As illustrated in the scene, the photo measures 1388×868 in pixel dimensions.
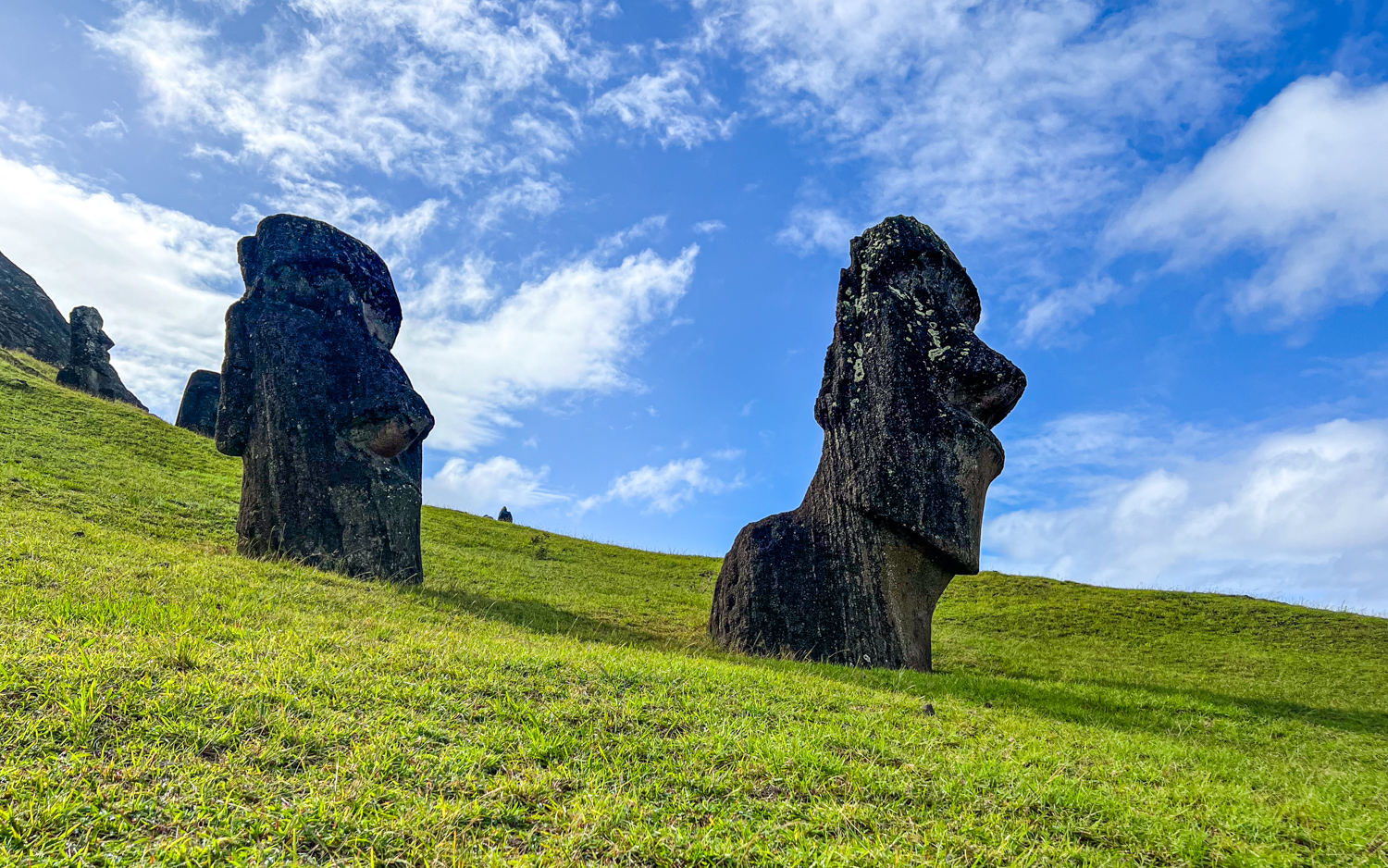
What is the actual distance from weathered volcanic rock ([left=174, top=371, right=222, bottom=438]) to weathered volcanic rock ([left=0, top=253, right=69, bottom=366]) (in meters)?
16.0

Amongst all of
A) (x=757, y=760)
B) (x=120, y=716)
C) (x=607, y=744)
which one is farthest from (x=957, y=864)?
(x=120, y=716)

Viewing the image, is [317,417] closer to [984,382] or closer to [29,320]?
[984,382]

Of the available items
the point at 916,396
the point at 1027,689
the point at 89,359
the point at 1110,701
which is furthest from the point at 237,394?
the point at 89,359

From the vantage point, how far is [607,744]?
498 cm

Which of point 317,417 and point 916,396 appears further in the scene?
point 317,417

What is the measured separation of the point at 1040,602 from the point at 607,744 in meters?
19.7

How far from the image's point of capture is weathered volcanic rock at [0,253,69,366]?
139ft

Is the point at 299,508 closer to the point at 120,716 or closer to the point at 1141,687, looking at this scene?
the point at 120,716

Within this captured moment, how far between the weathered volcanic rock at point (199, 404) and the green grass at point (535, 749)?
24917 mm

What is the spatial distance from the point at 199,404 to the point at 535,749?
3544 centimetres

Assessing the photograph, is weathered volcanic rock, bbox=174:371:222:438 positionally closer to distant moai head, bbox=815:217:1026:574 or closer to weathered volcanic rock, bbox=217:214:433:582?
weathered volcanic rock, bbox=217:214:433:582

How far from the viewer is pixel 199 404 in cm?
3328

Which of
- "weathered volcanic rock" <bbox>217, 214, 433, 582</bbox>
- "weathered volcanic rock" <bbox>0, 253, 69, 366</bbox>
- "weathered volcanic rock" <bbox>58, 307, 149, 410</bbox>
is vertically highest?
"weathered volcanic rock" <bbox>0, 253, 69, 366</bbox>

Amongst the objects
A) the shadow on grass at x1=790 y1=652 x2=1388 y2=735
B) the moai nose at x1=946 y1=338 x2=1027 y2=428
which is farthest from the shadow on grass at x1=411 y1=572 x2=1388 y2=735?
the moai nose at x1=946 y1=338 x2=1027 y2=428
